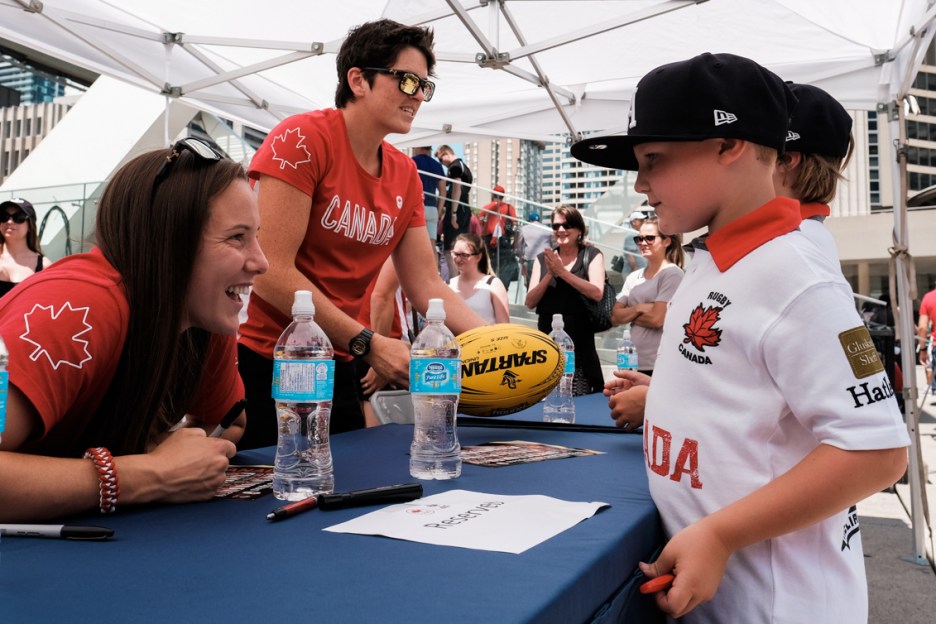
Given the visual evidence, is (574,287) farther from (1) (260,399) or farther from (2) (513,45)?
(1) (260,399)

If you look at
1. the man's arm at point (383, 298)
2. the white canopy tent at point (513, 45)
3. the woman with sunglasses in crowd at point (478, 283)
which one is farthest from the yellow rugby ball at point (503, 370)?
the woman with sunglasses in crowd at point (478, 283)

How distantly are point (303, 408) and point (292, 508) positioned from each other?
363mm

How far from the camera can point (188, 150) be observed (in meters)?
1.58

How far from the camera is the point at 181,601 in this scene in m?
0.83

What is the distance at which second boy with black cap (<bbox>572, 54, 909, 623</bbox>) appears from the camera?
114 centimetres

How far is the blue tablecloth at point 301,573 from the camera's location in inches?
31.7

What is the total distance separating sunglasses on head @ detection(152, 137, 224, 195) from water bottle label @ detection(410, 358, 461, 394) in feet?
2.08

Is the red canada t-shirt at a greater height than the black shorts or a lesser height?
greater

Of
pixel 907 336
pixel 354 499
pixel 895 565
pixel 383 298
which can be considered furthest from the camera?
pixel 383 298

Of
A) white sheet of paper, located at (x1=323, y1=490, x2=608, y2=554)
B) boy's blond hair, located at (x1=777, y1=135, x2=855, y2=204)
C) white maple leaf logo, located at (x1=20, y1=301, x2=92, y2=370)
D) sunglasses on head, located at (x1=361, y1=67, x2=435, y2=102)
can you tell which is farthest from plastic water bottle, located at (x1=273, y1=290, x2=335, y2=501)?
boy's blond hair, located at (x1=777, y1=135, x2=855, y2=204)

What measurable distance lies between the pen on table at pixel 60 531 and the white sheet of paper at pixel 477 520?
33cm

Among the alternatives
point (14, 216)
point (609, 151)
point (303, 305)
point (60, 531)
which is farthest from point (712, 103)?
point (14, 216)

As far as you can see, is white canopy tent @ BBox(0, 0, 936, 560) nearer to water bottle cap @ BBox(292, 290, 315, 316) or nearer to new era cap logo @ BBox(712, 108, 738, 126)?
new era cap logo @ BBox(712, 108, 738, 126)

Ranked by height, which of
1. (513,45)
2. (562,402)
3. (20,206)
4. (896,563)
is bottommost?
(896,563)
